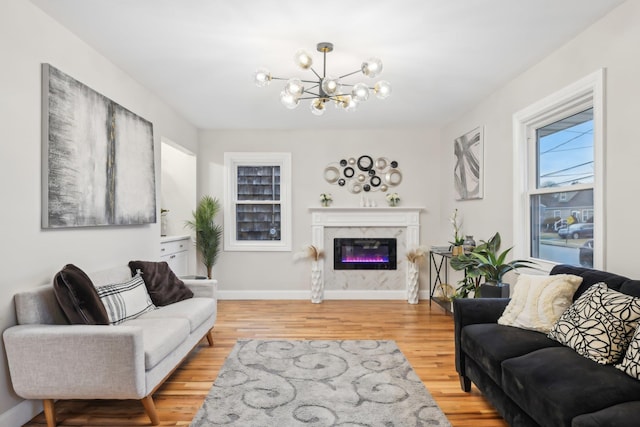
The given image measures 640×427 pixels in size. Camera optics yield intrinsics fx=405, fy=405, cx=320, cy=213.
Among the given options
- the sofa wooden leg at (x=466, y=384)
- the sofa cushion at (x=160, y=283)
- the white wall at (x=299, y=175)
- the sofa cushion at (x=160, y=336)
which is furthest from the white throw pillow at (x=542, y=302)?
the white wall at (x=299, y=175)

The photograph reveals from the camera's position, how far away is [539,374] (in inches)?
74.5

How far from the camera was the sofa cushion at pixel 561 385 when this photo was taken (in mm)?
1645

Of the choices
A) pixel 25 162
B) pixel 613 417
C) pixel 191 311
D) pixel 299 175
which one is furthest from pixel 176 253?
pixel 613 417

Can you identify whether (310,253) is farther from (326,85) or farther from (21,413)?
(21,413)

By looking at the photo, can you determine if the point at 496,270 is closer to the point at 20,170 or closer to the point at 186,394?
the point at 186,394

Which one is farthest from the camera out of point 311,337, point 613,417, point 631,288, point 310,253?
point 310,253

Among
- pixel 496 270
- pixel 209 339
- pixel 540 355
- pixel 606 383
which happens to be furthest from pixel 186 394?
pixel 496 270

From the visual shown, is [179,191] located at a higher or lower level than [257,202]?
higher

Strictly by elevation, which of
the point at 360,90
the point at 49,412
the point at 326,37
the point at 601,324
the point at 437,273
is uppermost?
the point at 326,37

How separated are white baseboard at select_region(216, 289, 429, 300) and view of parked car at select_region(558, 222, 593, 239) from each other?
301 centimetres

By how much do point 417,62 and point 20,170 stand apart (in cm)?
299

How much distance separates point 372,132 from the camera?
20.1 ft

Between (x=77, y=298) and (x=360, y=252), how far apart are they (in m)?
4.18

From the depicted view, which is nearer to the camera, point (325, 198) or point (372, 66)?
point (372, 66)
